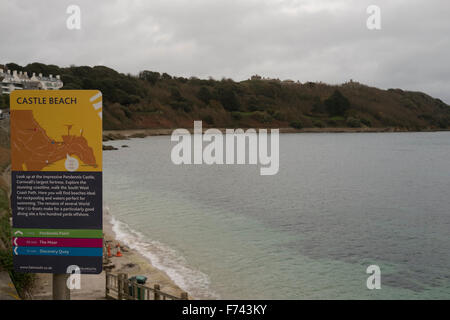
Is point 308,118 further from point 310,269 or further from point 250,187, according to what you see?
point 310,269

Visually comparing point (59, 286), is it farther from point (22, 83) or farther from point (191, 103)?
point (191, 103)

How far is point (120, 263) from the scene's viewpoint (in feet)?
52.5

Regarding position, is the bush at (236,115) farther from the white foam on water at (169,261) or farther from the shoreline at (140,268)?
the shoreline at (140,268)

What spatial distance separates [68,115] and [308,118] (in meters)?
194

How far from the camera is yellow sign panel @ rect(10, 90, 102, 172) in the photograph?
217 inches

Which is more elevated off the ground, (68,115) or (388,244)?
(68,115)

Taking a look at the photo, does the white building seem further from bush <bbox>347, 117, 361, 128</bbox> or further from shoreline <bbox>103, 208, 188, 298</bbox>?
bush <bbox>347, 117, 361, 128</bbox>

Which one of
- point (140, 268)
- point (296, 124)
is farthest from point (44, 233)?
point (296, 124)

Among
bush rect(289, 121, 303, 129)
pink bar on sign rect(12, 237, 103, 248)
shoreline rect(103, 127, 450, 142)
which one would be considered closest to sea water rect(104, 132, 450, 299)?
pink bar on sign rect(12, 237, 103, 248)

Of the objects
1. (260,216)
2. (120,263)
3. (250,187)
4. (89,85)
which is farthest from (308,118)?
(120,263)

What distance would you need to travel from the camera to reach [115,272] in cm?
1496

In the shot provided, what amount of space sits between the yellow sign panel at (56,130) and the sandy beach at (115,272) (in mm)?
7333

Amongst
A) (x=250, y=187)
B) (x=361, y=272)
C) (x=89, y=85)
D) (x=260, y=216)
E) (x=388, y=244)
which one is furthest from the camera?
(x=89, y=85)
